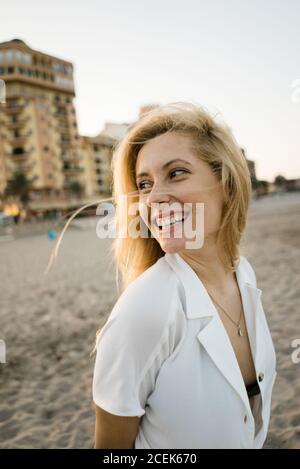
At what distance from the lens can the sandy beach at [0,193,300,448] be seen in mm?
2969

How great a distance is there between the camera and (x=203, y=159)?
1.24 metres

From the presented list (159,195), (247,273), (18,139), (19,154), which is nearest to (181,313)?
(159,195)

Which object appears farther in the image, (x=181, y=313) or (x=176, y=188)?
(x=176, y=188)

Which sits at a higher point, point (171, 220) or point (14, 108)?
Result: point (14, 108)

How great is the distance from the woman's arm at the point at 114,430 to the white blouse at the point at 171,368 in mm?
49

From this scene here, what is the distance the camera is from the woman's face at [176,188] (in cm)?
119

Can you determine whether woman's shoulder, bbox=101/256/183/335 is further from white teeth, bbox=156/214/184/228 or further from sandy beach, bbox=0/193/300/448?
sandy beach, bbox=0/193/300/448

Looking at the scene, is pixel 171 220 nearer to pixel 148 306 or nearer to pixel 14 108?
pixel 148 306

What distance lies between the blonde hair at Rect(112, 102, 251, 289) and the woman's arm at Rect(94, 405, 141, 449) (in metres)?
0.58

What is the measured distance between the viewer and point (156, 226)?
4.13ft

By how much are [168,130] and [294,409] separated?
285cm

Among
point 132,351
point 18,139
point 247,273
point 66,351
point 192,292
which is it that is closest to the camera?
point 132,351

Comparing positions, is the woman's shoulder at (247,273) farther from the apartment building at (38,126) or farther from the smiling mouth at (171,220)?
the apartment building at (38,126)

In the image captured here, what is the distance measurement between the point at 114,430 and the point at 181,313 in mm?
457
